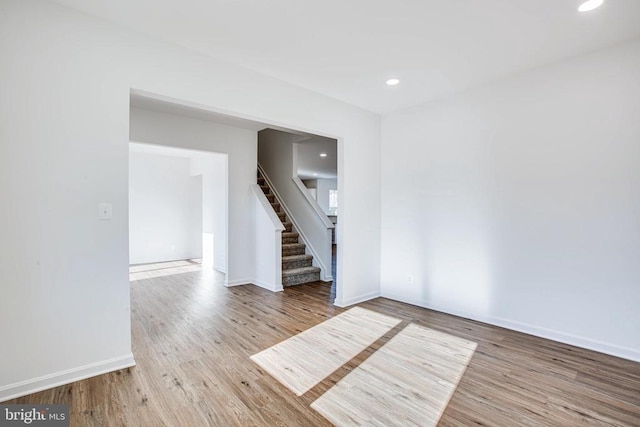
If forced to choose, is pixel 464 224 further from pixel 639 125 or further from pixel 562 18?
pixel 562 18

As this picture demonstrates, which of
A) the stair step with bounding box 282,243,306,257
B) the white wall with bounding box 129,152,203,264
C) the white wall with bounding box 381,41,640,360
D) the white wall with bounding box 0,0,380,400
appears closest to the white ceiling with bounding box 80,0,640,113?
the white wall with bounding box 0,0,380,400

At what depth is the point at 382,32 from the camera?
7.80 feet

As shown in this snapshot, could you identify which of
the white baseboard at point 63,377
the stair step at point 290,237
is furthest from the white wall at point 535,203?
the white baseboard at point 63,377

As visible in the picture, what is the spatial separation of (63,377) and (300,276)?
3307 mm

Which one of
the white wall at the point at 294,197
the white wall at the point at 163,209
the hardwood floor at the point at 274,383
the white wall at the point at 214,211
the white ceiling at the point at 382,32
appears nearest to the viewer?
the hardwood floor at the point at 274,383

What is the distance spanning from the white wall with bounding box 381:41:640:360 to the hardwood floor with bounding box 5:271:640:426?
1.10 feet

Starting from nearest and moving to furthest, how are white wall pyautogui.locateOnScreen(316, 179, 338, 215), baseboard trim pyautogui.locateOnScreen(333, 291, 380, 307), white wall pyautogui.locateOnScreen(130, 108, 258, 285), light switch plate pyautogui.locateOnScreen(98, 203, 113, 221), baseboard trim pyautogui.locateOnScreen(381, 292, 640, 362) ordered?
light switch plate pyautogui.locateOnScreen(98, 203, 113, 221) → baseboard trim pyautogui.locateOnScreen(381, 292, 640, 362) → baseboard trim pyautogui.locateOnScreen(333, 291, 380, 307) → white wall pyautogui.locateOnScreen(130, 108, 258, 285) → white wall pyautogui.locateOnScreen(316, 179, 338, 215)

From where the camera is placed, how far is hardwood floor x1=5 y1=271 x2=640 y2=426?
1.84m

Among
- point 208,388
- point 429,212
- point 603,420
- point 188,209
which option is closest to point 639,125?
point 429,212

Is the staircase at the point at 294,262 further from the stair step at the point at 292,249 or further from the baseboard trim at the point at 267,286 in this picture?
the baseboard trim at the point at 267,286

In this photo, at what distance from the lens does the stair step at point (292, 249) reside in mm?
5449

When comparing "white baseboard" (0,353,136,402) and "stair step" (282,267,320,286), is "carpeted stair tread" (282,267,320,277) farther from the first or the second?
"white baseboard" (0,353,136,402)

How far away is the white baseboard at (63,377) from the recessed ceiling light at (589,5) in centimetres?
409

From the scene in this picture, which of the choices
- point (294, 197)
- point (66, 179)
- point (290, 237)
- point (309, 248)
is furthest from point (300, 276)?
point (66, 179)
